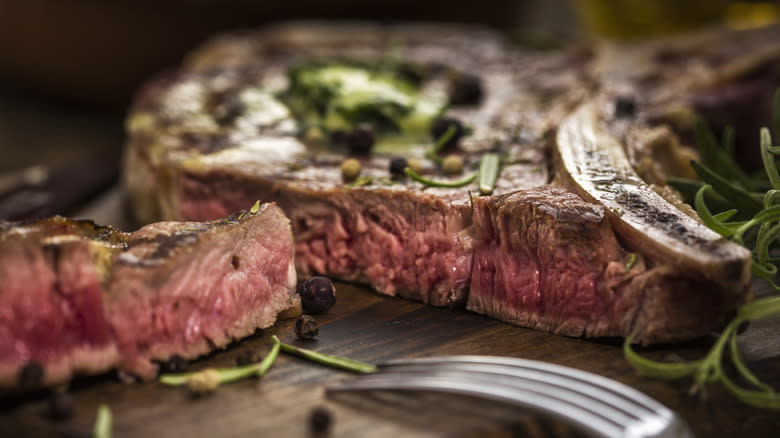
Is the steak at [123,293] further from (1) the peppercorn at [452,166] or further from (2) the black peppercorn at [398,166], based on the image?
(1) the peppercorn at [452,166]

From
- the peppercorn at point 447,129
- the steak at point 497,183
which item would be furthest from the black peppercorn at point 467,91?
the peppercorn at point 447,129

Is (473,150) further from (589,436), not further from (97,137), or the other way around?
(97,137)

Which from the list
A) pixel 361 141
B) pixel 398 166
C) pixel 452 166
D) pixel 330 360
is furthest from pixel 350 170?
pixel 330 360

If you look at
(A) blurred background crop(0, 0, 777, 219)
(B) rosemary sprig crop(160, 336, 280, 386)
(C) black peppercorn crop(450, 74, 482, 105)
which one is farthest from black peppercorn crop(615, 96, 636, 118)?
(B) rosemary sprig crop(160, 336, 280, 386)

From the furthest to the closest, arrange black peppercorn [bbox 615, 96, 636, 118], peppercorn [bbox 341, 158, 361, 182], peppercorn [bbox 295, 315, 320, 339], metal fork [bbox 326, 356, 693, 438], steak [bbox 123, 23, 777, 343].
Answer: black peppercorn [bbox 615, 96, 636, 118] → peppercorn [bbox 341, 158, 361, 182] → peppercorn [bbox 295, 315, 320, 339] → steak [bbox 123, 23, 777, 343] → metal fork [bbox 326, 356, 693, 438]

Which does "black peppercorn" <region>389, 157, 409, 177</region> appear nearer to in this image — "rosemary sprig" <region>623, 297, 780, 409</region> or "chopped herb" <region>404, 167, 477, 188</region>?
"chopped herb" <region>404, 167, 477, 188</region>

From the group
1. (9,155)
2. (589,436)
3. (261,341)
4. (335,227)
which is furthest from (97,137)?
(589,436)

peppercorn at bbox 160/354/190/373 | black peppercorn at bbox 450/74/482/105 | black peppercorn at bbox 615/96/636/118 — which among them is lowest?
peppercorn at bbox 160/354/190/373
